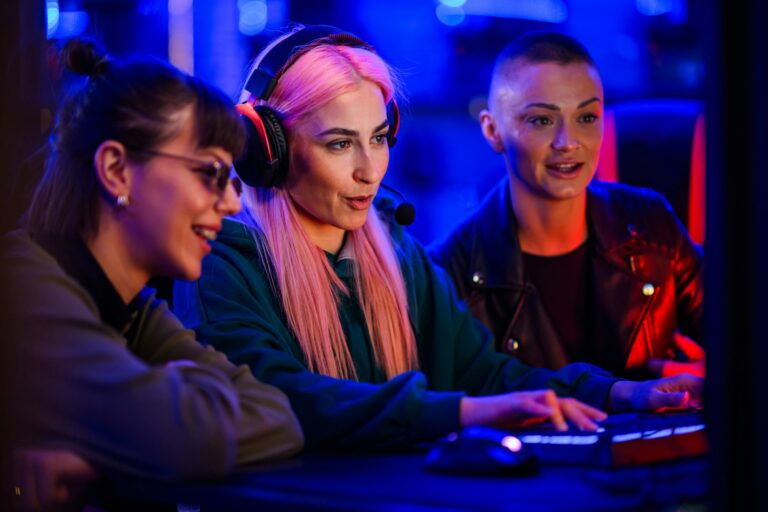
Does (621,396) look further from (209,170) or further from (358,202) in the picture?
(209,170)

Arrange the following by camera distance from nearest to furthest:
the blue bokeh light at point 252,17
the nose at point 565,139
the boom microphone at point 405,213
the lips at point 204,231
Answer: the lips at point 204,231
the boom microphone at point 405,213
the nose at point 565,139
the blue bokeh light at point 252,17

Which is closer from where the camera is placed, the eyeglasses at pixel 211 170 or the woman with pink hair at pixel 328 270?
the eyeglasses at pixel 211 170

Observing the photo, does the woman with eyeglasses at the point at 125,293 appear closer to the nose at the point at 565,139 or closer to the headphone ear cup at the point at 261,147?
the headphone ear cup at the point at 261,147

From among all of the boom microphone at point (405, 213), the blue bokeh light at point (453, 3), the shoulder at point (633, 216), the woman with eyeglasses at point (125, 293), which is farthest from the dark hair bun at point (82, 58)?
the blue bokeh light at point (453, 3)

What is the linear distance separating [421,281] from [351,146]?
0.31m

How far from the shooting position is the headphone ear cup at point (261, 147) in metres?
1.51

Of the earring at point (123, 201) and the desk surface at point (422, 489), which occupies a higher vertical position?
the earring at point (123, 201)

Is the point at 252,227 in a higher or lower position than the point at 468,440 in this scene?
higher

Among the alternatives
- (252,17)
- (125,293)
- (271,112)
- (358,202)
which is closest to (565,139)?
(358,202)

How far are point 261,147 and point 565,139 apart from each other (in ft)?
2.49

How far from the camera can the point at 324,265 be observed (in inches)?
64.1

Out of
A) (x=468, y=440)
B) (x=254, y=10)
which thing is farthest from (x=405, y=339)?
(x=254, y=10)

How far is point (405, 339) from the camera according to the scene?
1.69 m

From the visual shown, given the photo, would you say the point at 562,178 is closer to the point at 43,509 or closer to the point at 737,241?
the point at 737,241
